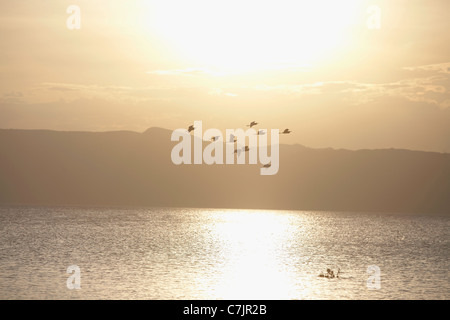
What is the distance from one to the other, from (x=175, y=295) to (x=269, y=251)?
54536 millimetres

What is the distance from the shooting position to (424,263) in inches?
3612

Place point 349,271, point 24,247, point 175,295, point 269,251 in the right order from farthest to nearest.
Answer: point 269,251 → point 24,247 → point 349,271 → point 175,295
